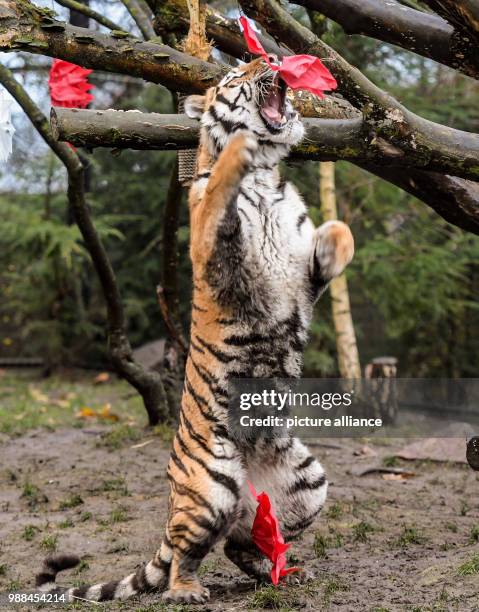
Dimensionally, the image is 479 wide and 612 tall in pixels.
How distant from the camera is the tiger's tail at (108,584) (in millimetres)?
3916

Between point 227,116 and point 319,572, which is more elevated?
point 227,116

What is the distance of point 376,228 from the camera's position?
1176 cm

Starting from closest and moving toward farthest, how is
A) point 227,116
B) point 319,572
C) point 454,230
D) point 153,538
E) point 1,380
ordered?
point 227,116, point 319,572, point 153,538, point 454,230, point 1,380

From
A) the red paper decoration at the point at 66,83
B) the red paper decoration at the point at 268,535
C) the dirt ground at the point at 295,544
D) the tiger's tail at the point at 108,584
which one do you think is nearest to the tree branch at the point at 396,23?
the red paper decoration at the point at 66,83

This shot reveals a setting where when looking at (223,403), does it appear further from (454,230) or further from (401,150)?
(454,230)

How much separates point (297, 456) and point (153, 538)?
1598 mm

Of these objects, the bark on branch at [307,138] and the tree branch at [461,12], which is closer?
the tree branch at [461,12]

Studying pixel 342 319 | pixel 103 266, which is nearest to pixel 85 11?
pixel 103 266

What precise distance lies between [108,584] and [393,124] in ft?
8.55

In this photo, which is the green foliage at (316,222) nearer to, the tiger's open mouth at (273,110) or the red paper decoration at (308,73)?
the tiger's open mouth at (273,110)

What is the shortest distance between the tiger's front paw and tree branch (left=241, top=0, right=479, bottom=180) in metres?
0.44

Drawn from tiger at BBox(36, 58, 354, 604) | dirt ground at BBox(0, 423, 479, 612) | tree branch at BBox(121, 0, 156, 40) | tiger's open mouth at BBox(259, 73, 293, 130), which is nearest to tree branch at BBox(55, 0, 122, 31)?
tree branch at BBox(121, 0, 156, 40)

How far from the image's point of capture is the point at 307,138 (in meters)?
3.90

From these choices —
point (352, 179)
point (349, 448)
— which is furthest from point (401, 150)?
point (352, 179)
